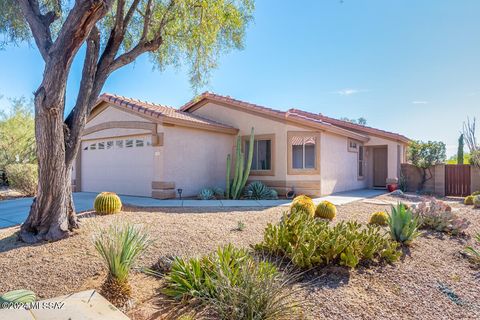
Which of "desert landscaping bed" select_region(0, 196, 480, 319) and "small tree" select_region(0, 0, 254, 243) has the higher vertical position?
"small tree" select_region(0, 0, 254, 243)

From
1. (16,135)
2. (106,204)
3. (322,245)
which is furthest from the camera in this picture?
(16,135)

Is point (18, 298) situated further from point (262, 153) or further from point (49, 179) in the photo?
point (262, 153)

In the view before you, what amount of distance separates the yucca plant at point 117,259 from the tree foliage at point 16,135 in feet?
62.0

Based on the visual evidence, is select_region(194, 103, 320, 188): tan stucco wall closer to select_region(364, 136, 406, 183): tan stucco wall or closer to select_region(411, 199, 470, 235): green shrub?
select_region(411, 199, 470, 235): green shrub

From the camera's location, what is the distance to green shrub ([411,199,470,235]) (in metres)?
6.43

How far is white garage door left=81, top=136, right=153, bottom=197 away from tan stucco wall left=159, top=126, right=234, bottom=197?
1.08m

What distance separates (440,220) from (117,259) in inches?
274

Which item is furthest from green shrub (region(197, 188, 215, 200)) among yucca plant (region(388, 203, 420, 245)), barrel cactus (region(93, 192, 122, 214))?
yucca plant (region(388, 203, 420, 245))

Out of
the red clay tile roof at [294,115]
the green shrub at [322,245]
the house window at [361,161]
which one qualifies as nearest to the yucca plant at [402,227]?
the green shrub at [322,245]

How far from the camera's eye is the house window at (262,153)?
1348 cm

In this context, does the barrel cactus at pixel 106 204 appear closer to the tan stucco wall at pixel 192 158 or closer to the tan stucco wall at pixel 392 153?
the tan stucco wall at pixel 192 158

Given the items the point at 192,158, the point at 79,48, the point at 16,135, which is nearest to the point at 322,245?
the point at 79,48

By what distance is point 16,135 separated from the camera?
18.7 meters

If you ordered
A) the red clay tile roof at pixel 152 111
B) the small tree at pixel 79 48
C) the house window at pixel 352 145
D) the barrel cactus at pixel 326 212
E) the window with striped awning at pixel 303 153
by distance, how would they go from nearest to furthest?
the small tree at pixel 79 48 → the barrel cactus at pixel 326 212 → the red clay tile roof at pixel 152 111 → the window with striped awning at pixel 303 153 → the house window at pixel 352 145
